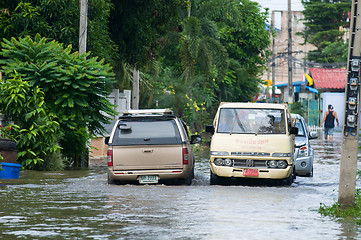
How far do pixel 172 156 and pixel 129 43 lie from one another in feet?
44.0

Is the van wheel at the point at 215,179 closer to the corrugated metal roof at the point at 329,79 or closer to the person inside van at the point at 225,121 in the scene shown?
the person inside van at the point at 225,121

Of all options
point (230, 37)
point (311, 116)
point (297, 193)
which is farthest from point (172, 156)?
point (311, 116)

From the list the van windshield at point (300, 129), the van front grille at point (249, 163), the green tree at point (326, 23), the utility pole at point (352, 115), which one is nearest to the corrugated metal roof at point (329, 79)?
the green tree at point (326, 23)

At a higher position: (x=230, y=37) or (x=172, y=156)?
(x=230, y=37)

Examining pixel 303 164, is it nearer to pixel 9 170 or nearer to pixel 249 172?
pixel 249 172

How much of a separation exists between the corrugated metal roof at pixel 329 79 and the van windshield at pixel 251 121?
4829cm

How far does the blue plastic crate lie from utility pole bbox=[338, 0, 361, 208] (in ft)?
27.0

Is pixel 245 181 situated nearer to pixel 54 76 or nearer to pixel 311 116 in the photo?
pixel 54 76

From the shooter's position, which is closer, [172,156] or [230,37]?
[172,156]

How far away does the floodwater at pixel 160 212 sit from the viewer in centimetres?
991

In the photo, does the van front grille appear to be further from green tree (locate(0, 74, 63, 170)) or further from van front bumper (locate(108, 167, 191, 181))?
green tree (locate(0, 74, 63, 170))

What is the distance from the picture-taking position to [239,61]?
184ft

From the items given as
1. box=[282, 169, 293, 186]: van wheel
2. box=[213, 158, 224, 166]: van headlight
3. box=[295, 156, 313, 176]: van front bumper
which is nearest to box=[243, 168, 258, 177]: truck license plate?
box=[213, 158, 224, 166]: van headlight

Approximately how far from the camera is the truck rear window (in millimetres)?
16500
